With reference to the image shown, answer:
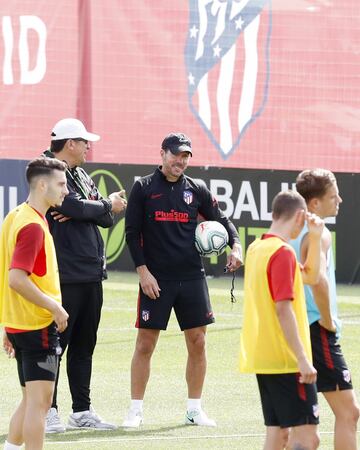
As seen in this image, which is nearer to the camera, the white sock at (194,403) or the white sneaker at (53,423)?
the white sneaker at (53,423)

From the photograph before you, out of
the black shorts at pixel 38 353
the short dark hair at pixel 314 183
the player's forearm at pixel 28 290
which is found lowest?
the black shorts at pixel 38 353

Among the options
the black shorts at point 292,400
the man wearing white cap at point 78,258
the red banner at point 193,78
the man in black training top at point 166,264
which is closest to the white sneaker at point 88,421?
the man wearing white cap at point 78,258

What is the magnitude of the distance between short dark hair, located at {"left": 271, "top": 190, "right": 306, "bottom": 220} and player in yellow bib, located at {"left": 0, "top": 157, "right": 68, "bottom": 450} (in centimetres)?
145

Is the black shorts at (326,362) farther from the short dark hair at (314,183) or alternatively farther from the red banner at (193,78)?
the red banner at (193,78)

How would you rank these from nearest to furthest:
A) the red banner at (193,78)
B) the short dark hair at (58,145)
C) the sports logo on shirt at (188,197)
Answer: the short dark hair at (58,145) → the sports logo on shirt at (188,197) → the red banner at (193,78)

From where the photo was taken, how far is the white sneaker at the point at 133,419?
1043 cm

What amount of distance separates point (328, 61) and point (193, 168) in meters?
2.44

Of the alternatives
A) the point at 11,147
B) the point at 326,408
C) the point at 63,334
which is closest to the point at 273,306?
the point at 63,334

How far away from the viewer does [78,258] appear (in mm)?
10375

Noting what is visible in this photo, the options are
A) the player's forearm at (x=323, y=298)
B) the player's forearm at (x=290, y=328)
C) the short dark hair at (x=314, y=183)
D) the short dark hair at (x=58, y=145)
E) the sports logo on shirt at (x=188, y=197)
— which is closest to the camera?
the player's forearm at (x=290, y=328)

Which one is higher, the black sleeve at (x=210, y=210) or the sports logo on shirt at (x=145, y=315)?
the black sleeve at (x=210, y=210)

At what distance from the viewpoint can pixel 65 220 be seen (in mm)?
10383

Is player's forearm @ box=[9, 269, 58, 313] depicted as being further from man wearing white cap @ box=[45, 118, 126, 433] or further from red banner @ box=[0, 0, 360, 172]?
red banner @ box=[0, 0, 360, 172]

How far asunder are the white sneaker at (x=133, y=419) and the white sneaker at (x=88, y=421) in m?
0.10
